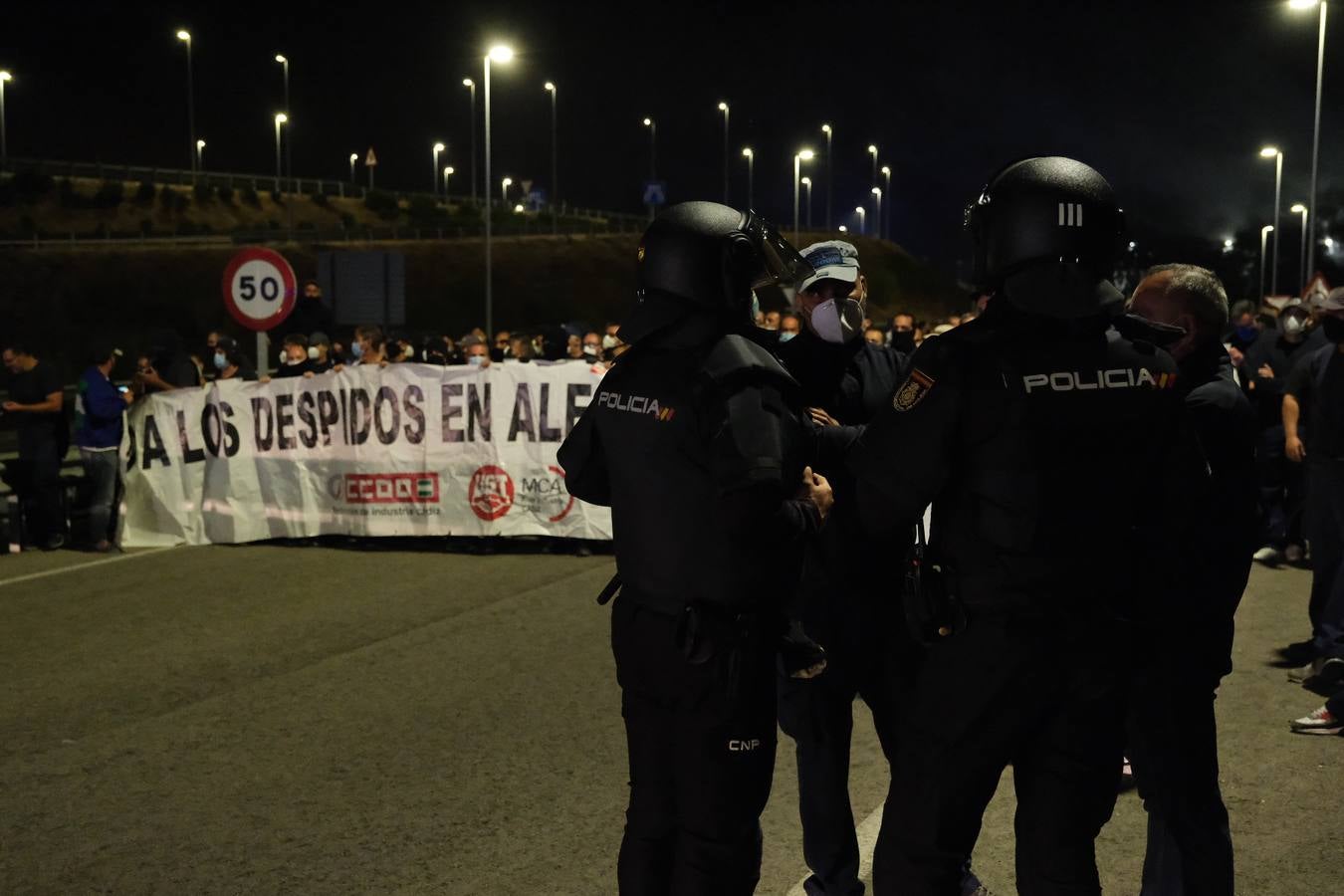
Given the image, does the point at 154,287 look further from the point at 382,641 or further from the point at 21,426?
the point at 382,641

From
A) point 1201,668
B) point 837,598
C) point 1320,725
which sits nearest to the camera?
point 1201,668

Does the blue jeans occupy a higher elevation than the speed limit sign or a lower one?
lower

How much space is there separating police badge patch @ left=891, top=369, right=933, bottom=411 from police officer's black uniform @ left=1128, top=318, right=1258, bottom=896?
1082 mm

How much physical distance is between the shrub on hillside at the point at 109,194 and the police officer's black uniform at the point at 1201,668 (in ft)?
287

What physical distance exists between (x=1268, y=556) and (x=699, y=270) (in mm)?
9371

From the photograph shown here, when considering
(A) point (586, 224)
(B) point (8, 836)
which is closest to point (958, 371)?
(B) point (8, 836)

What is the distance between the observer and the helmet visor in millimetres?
3666

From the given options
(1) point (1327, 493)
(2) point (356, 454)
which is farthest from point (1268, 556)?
(2) point (356, 454)

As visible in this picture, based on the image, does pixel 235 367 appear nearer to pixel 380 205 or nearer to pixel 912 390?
pixel 912 390

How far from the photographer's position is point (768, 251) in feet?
12.1

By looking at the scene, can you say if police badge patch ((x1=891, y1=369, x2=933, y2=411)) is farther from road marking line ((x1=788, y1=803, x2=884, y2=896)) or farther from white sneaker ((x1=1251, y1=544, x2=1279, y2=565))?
white sneaker ((x1=1251, y1=544, x2=1279, y2=565))

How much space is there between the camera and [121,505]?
12.5 m

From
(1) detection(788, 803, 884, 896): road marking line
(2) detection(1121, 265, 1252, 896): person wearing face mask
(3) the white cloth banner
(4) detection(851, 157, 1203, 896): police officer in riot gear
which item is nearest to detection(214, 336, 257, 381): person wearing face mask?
(3) the white cloth banner

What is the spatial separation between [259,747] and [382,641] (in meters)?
2.15
